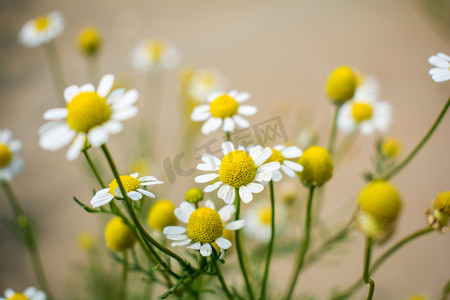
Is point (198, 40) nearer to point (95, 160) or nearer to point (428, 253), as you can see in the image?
point (95, 160)

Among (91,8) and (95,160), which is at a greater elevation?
(91,8)

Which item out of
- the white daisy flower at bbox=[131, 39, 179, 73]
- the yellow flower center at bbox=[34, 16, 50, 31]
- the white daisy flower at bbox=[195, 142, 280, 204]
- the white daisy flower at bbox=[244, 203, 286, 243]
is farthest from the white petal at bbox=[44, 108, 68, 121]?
A: the white daisy flower at bbox=[131, 39, 179, 73]

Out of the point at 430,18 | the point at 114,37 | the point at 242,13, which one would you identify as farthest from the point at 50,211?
the point at 430,18

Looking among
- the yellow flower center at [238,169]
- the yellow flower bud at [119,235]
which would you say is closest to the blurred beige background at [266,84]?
the yellow flower bud at [119,235]

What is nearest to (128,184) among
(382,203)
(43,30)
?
(382,203)

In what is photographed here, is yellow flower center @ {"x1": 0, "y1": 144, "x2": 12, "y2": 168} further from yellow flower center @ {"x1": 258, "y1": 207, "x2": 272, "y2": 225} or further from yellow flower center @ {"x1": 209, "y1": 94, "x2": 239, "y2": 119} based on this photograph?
yellow flower center @ {"x1": 258, "y1": 207, "x2": 272, "y2": 225}

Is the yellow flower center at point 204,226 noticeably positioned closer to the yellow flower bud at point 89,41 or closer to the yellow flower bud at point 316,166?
the yellow flower bud at point 316,166
